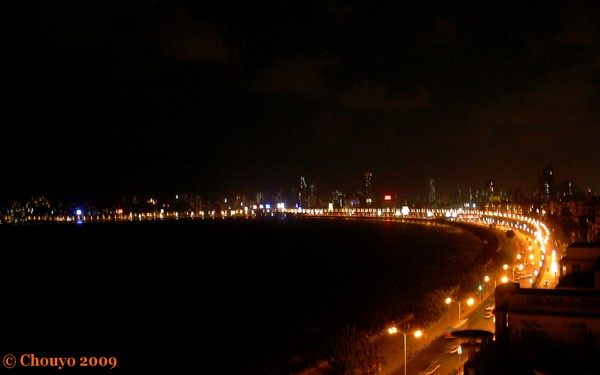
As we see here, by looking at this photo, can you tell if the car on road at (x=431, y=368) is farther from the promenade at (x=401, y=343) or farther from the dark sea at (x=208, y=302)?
the dark sea at (x=208, y=302)

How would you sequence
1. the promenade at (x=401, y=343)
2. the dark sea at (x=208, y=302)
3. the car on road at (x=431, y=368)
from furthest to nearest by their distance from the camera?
the dark sea at (x=208, y=302) → the promenade at (x=401, y=343) → the car on road at (x=431, y=368)

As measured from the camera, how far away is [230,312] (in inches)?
976

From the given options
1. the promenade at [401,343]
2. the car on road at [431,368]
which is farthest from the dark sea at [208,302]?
the car on road at [431,368]

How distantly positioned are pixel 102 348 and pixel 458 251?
119 feet

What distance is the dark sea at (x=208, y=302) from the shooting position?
18.2 m

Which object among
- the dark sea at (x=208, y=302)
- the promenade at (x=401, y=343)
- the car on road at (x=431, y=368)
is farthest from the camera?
the dark sea at (x=208, y=302)

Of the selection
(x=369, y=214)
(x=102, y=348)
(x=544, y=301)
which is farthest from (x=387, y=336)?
(x=369, y=214)

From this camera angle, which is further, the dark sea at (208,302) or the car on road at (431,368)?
the dark sea at (208,302)

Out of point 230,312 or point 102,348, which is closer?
point 102,348

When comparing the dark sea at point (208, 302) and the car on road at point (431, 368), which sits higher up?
the car on road at point (431, 368)

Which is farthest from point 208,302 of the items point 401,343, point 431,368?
point 431,368

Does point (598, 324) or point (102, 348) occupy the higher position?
point (598, 324)

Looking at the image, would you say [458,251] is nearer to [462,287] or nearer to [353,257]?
[353,257]

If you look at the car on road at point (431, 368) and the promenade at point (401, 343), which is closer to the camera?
the car on road at point (431, 368)
